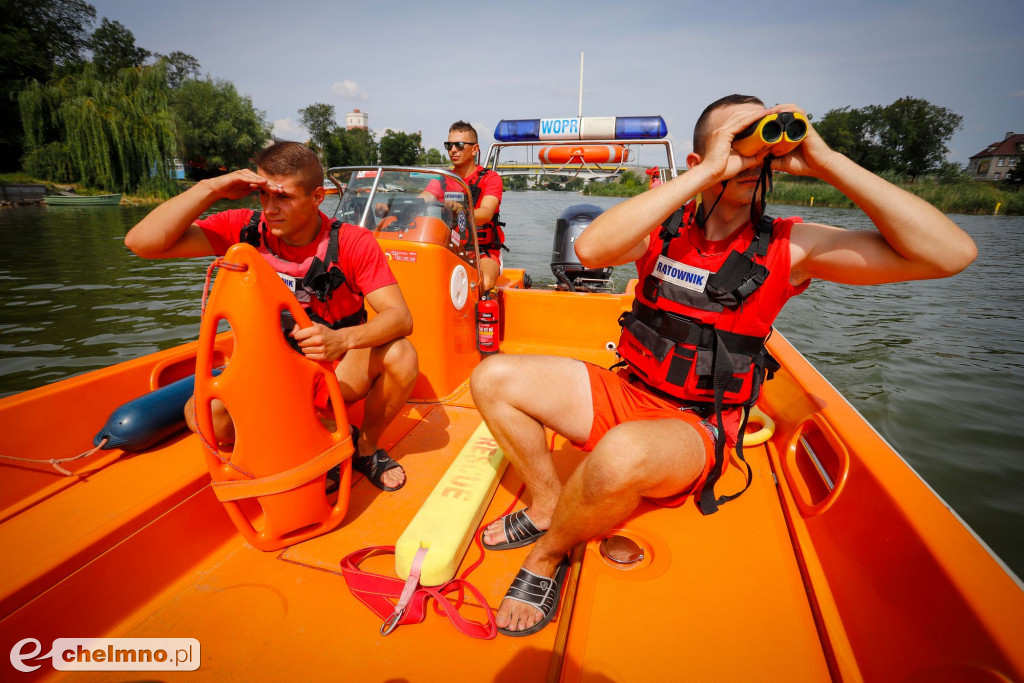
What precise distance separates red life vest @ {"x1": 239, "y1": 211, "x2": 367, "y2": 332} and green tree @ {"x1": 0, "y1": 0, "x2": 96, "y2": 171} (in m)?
33.0

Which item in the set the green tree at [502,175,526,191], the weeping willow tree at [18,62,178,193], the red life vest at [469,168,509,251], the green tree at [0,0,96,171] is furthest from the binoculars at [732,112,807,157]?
the green tree at [0,0,96,171]

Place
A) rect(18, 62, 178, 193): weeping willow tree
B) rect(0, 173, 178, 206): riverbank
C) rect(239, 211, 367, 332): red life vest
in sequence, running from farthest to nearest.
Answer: rect(0, 173, 178, 206): riverbank, rect(18, 62, 178, 193): weeping willow tree, rect(239, 211, 367, 332): red life vest

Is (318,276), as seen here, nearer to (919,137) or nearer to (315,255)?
(315,255)

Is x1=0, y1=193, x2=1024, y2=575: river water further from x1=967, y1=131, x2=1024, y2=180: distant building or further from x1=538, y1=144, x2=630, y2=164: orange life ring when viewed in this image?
x1=967, y1=131, x2=1024, y2=180: distant building

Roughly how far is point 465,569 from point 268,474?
0.76 m

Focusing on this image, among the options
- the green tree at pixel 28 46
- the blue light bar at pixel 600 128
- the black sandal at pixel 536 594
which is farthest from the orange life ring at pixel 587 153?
the green tree at pixel 28 46

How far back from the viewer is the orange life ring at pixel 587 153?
4.70 m

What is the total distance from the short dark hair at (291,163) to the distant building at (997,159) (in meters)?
77.5

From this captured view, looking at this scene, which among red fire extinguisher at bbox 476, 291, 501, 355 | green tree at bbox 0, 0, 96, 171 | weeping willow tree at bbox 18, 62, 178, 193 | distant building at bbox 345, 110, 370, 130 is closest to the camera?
red fire extinguisher at bbox 476, 291, 501, 355

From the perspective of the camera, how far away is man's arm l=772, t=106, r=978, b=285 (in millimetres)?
1323

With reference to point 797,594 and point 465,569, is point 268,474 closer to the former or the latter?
point 465,569

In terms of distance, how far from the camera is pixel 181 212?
1.77 m

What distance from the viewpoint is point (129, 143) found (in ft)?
64.4

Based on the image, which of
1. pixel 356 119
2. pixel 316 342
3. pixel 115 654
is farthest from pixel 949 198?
pixel 356 119
